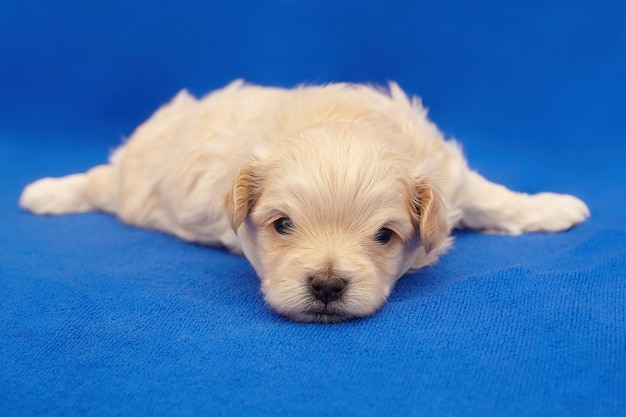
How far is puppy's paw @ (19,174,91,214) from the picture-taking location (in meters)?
5.43

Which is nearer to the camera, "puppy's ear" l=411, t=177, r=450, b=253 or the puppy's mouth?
the puppy's mouth

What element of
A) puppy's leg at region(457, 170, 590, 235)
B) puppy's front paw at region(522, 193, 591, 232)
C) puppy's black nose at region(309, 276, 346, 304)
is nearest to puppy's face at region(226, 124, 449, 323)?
puppy's black nose at region(309, 276, 346, 304)

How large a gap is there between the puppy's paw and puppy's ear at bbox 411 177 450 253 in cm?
307

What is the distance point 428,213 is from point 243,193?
861 mm

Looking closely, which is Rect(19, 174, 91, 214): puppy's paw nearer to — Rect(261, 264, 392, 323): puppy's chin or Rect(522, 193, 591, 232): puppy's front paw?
Rect(261, 264, 392, 323): puppy's chin

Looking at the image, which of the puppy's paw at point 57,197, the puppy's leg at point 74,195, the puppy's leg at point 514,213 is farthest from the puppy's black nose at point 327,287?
the puppy's paw at point 57,197

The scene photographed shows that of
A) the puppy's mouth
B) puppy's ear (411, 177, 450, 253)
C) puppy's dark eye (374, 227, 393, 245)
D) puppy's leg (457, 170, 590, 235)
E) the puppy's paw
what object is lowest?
the puppy's mouth

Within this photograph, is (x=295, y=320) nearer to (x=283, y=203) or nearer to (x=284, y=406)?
(x=283, y=203)

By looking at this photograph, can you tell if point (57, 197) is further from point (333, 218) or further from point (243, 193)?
point (333, 218)

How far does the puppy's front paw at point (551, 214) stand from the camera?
463 cm

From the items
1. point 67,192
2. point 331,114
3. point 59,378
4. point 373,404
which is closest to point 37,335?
point 59,378

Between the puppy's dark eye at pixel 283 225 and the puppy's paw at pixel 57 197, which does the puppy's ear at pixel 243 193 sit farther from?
the puppy's paw at pixel 57 197

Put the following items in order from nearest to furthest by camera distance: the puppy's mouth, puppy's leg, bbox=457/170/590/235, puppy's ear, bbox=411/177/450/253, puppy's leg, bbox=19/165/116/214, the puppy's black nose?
Answer: the puppy's black nose → the puppy's mouth → puppy's ear, bbox=411/177/450/253 → puppy's leg, bbox=457/170/590/235 → puppy's leg, bbox=19/165/116/214

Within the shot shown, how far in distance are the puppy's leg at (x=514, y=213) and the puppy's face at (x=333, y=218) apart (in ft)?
4.16
